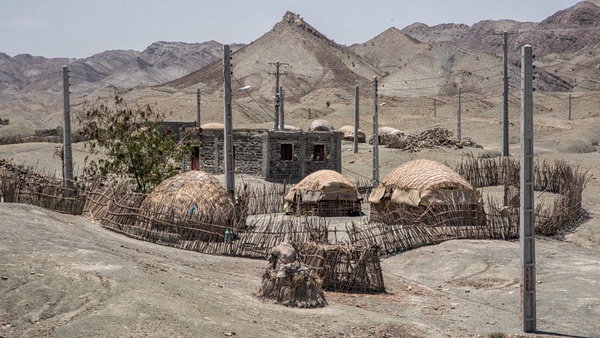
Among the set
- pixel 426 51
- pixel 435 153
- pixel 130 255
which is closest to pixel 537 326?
pixel 130 255

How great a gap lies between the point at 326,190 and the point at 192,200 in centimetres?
700

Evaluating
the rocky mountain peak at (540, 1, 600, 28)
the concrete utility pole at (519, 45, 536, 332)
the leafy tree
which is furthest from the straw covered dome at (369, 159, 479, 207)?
the rocky mountain peak at (540, 1, 600, 28)

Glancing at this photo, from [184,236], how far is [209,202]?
147 cm

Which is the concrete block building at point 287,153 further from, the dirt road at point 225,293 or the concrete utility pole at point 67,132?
the dirt road at point 225,293

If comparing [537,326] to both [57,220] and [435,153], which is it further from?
[435,153]

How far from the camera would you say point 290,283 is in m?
11.8

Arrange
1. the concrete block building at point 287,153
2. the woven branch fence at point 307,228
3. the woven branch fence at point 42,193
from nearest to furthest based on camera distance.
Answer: the woven branch fence at point 307,228 < the woven branch fence at point 42,193 < the concrete block building at point 287,153

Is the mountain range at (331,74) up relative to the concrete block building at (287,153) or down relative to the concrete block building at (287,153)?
up

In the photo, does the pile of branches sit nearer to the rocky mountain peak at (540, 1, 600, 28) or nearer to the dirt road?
the dirt road

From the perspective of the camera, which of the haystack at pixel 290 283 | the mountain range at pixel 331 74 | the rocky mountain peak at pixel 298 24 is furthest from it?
the rocky mountain peak at pixel 298 24

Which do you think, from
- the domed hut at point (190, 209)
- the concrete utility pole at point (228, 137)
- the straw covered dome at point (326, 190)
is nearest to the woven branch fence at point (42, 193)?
the domed hut at point (190, 209)

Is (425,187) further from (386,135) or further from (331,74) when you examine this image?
(331,74)

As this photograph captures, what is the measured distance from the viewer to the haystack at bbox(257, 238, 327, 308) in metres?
11.7

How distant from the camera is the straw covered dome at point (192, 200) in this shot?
17.2 metres
